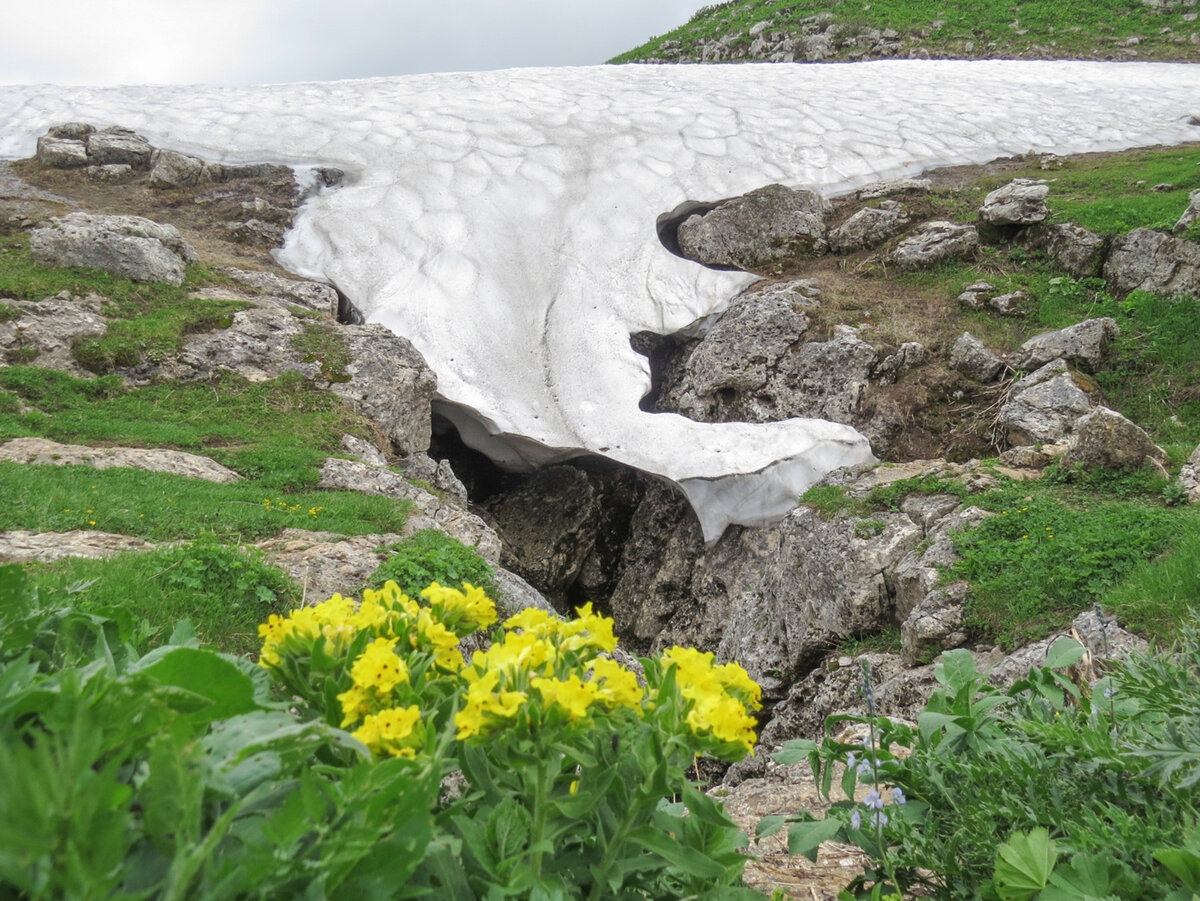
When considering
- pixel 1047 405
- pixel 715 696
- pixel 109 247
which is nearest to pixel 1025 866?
pixel 715 696

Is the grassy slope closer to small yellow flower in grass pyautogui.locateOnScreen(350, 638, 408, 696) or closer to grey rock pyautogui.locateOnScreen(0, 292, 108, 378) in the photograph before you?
grey rock pyautogui.locateOnScreen(0, 292, 108, 378)

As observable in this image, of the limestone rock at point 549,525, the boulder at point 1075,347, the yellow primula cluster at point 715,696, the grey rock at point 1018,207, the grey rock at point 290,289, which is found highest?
the yellow primula cluster at point 715,696

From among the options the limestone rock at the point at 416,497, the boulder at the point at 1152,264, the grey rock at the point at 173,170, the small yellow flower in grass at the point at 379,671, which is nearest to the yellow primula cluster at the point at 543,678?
the small yellow flower in grass at the point at 379,671

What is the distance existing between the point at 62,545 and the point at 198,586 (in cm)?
135

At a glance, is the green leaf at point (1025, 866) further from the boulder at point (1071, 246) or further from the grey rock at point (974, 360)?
the boulder at point (1071, 246)

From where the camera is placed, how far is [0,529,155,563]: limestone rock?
15.4 ft

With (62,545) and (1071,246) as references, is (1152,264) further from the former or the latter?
(62,545)

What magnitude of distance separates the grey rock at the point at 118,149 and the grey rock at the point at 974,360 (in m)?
13.7

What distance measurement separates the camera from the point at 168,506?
5891 mm

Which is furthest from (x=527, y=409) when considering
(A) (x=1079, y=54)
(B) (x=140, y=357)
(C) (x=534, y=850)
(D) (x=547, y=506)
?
(A) (x=1079, y=54)

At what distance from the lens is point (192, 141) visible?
13.9 m

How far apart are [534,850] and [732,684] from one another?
0.44 meters

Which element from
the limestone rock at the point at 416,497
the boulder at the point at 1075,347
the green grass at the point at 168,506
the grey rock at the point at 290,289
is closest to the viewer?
the green grass at the point at 168,506

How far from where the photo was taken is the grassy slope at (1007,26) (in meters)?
25.1
